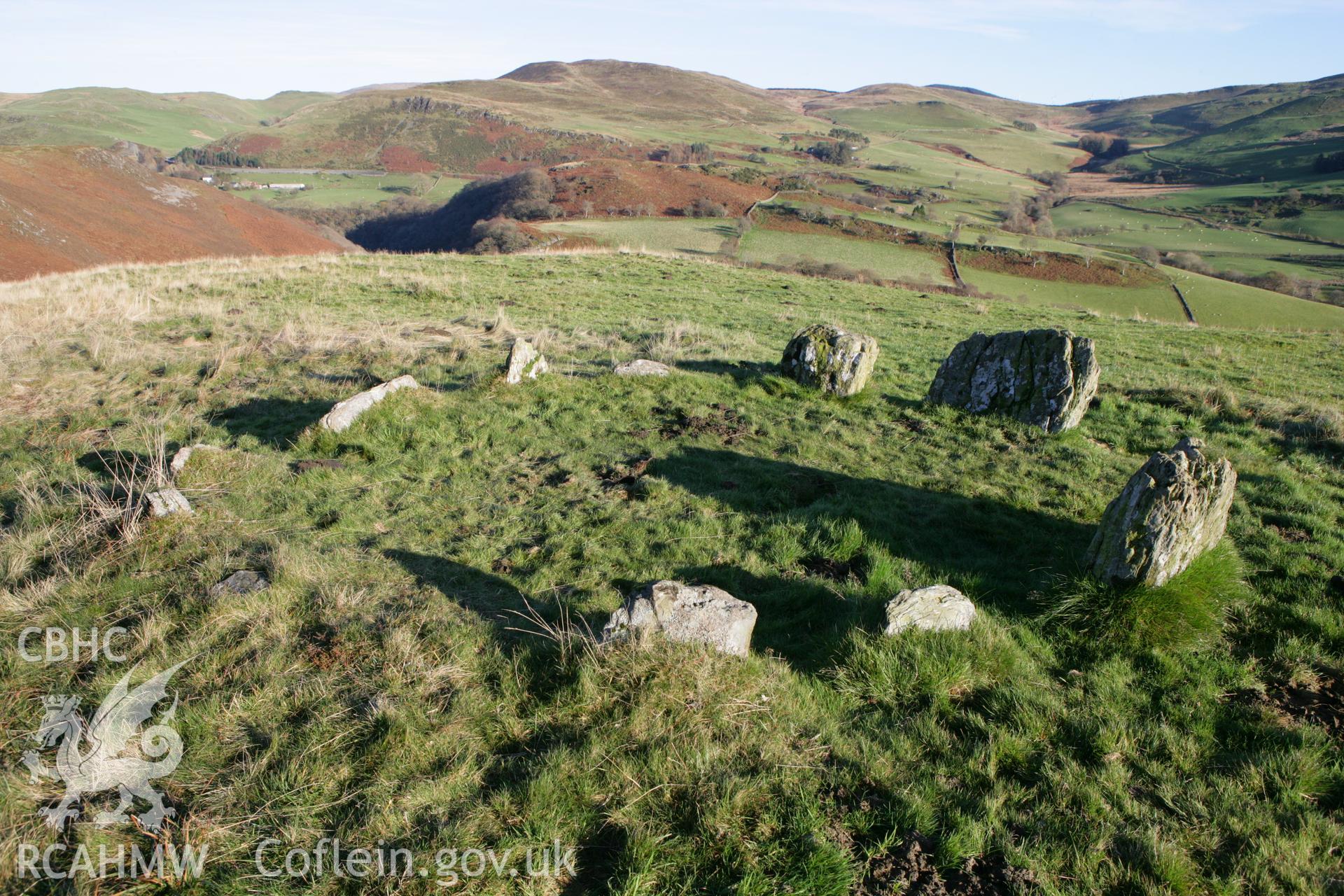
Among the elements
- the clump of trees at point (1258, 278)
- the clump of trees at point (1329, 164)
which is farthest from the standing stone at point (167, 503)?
the clump of trees at point (1329, 164)

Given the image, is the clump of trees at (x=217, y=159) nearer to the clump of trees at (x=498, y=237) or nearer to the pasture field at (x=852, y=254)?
the clump of trees at (x=498, y=237)

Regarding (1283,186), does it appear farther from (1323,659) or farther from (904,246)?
(1323,659)

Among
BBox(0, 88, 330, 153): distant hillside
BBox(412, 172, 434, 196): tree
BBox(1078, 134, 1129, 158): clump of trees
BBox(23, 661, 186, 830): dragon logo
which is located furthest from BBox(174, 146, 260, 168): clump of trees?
BBox(1078, 134, 1129, 158): clump of trees

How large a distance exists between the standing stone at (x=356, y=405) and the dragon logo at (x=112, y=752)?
207 inches

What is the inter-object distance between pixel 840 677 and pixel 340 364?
1152 cm

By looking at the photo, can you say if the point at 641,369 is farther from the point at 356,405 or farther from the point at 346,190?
the point at 346,190

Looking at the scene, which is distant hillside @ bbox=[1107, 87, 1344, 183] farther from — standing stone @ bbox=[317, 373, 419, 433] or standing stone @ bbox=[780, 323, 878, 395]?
standing stone @ bbox=[317, 373, 419, 433]

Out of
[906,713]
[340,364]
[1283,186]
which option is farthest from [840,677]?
[1283,186]

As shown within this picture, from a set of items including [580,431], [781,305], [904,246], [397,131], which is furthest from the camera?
[397,131]

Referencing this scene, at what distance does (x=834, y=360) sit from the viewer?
11180mm

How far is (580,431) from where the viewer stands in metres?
9.55

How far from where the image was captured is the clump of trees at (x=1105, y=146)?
17012 cm

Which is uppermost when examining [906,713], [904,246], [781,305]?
[904,246]
